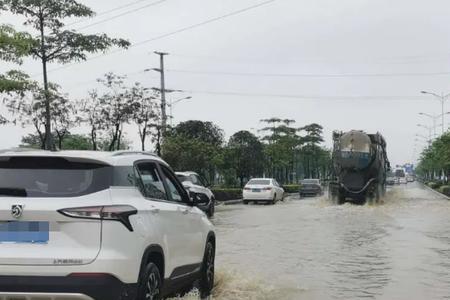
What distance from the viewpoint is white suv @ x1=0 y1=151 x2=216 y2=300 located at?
17.4 ft

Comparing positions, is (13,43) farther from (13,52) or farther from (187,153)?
(187,153)

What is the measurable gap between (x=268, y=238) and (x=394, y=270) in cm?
589

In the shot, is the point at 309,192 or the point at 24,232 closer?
the point at 24,232

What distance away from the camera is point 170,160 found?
123 feet

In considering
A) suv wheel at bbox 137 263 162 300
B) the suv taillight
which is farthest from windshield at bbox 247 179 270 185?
the suv taillight

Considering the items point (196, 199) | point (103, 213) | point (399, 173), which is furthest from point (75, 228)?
point (399, 173)

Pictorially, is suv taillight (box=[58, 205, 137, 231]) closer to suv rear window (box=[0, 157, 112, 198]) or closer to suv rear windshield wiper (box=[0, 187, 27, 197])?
suv rear window (box=[0, 157, 112, 198])

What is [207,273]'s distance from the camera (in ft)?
26.7

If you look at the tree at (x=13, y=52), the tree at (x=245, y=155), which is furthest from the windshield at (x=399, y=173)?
the tree at (x=13, y=52)

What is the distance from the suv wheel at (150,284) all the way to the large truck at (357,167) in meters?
25.6

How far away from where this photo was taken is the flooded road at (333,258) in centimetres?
927

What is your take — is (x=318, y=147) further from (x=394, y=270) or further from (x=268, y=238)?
(x=394, y=270)

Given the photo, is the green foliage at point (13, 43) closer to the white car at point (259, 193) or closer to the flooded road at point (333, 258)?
the flooded road at point (333, 258)

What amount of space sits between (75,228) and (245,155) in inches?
1817
